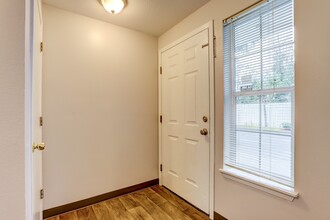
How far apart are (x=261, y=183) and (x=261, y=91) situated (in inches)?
29.6

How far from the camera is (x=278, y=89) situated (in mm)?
1323

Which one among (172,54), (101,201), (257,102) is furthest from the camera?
(172,54)

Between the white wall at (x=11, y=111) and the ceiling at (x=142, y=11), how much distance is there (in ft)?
4.41

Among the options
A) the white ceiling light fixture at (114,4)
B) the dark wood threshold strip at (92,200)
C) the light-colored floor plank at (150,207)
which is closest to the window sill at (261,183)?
the light-colored floor plank at (150,207)

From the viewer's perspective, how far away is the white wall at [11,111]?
70 cm

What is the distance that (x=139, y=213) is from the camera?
1.94 meters

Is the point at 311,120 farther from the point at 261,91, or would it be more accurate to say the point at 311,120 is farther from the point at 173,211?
the point at 173,211

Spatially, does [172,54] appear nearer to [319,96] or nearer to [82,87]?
[82,87]

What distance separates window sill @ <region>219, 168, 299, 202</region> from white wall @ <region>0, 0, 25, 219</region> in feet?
5.02

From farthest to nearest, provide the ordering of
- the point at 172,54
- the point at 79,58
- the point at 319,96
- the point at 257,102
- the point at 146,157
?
the point at 146,157, the point at 172,54, the point at 79,58, the point at 257,102, the point at 319,96

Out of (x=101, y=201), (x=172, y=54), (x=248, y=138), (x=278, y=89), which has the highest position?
(x=172, y=54)

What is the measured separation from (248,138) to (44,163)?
2083 mm

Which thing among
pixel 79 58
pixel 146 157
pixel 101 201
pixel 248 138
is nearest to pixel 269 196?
pixel 248 138

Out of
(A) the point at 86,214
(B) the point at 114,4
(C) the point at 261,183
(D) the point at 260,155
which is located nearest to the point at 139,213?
(A) the point at 86,214
